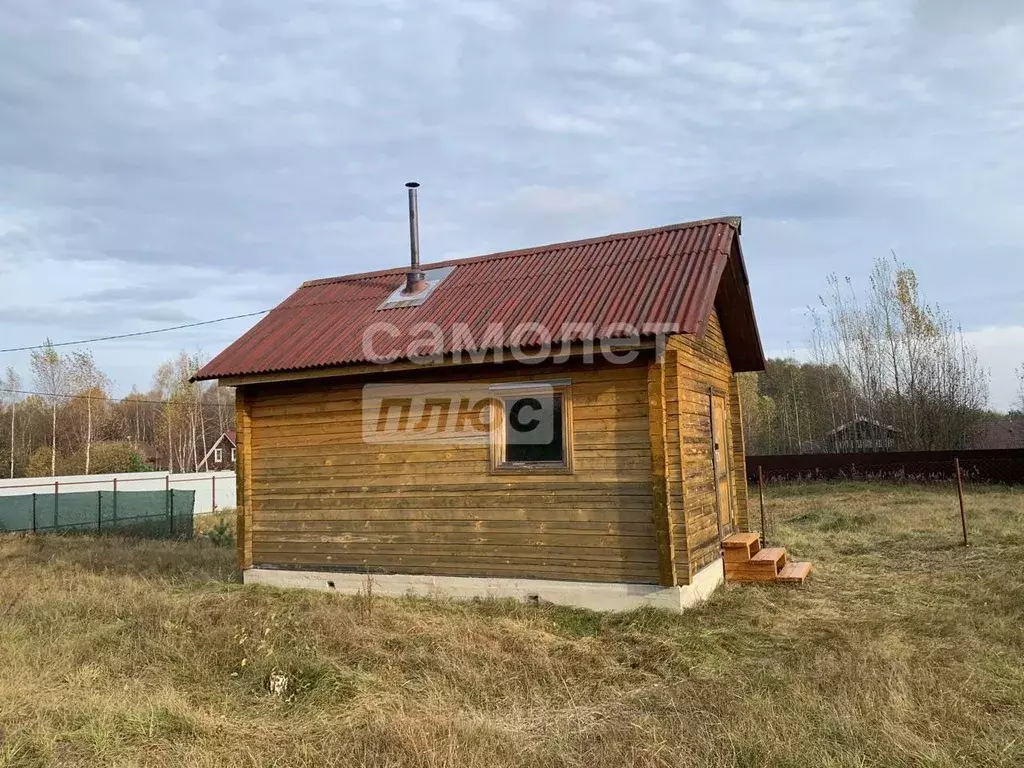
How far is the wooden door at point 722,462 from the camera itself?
32.2ft

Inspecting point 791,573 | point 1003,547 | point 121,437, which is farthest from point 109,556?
point 121,437

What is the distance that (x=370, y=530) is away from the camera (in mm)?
9352

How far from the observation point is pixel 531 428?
866cm

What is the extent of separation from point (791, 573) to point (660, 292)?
4.04m

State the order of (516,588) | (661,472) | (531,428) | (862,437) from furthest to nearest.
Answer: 1. (862,437)
2. (531,428)
3. (516,588)
4. (661,472)

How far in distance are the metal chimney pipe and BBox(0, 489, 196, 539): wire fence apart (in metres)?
11.2

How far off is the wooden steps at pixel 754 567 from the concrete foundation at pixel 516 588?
0.16m

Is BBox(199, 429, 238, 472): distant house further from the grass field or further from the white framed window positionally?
the white framed window

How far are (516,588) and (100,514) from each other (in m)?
15.8

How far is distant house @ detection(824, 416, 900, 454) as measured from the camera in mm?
29672

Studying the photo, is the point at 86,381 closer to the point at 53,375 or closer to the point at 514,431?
the point at 53,375

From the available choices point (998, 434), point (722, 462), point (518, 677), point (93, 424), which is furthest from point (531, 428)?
point (93, 424)

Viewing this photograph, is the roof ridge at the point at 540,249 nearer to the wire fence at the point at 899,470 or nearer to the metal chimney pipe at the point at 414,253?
the metal chimney pipe at the point at 414,253

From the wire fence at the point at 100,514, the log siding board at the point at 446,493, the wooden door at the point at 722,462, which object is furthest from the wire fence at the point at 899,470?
the wire fence at the point at 100,514
